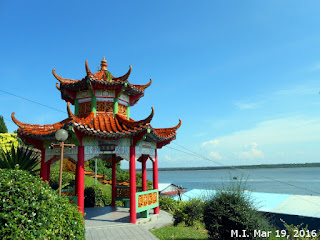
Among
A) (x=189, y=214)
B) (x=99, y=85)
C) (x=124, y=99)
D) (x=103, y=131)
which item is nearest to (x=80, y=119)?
(x=103, y=131)

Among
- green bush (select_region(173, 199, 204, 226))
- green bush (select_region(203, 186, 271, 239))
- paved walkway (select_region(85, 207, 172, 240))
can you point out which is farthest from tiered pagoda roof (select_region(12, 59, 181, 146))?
green bush (select_region(203, 186, 271, 239))

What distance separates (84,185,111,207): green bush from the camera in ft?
54.1

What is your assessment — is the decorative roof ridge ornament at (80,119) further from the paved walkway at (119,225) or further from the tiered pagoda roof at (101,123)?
the paved walkway at (119,225)

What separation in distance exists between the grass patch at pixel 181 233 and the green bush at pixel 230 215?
112 centimetres

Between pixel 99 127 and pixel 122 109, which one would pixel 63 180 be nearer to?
pixel 122 109

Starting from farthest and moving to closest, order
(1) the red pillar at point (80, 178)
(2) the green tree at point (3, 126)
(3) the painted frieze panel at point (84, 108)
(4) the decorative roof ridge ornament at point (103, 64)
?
(2) the green tree at point (3, 126) < (4) the decorative roof ridge ornament at point (103, 64) < (3) the painted frieze panel at point (84, 108) < (1) the red pillar at point (80, 178)

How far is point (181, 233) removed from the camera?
9969 millimetres

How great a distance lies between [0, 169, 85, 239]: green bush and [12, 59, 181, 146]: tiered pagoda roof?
4610 millimetres

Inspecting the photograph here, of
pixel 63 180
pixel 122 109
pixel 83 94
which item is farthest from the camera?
pixel 63 180

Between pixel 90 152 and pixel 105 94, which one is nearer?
pixel 90 152

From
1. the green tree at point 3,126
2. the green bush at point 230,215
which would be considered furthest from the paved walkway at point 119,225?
the green tree at point 3,126

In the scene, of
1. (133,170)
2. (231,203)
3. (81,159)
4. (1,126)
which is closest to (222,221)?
(231,203)

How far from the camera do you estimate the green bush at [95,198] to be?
54.1 ft

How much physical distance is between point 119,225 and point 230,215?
4.95 meters
